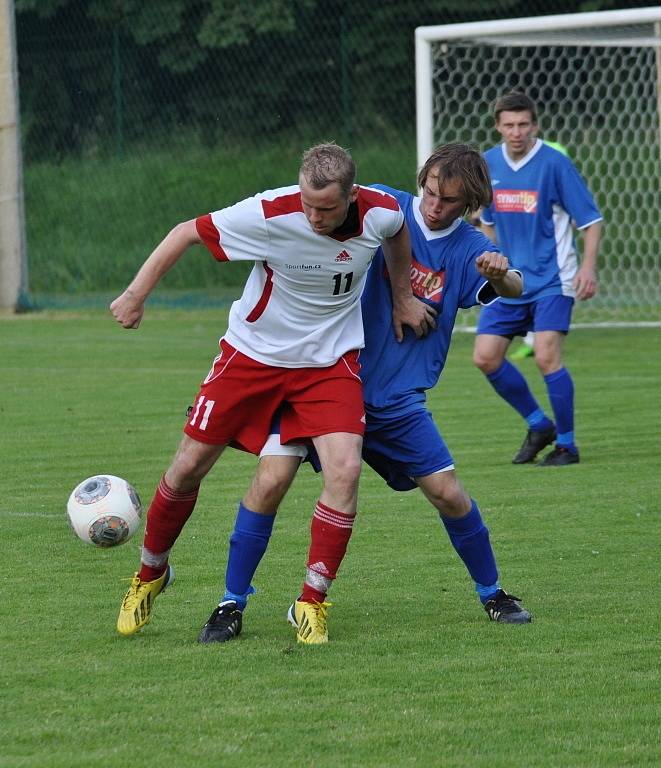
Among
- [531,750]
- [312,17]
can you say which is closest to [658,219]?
[312,17]

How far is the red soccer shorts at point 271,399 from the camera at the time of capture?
15.7 feet

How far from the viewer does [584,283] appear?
28.1 feet

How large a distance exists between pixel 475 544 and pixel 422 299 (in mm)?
827

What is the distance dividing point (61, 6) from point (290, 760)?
23984 mm

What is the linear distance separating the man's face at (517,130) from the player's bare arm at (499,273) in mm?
3767

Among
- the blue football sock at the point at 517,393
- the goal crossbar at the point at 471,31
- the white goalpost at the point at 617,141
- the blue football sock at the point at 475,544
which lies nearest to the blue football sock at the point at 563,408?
the blue football sock at the point at 517,393

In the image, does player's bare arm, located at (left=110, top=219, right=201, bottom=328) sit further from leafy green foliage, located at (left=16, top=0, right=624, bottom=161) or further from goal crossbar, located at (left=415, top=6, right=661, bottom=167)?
leafy green foliage, located at (left=16, top=0, right=624, bottom=161)

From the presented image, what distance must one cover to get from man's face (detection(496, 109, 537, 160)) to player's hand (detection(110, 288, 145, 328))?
435cm

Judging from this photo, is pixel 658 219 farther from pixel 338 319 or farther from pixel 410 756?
pixel 410 756

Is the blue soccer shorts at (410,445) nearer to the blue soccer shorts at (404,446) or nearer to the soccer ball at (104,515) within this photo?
the blue soccer shorts at (404,446)

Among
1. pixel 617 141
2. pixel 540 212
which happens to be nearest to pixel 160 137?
pixel 617 141

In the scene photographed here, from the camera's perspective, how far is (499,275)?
15.8 feet

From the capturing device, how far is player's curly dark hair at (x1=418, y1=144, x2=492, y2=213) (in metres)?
4.81

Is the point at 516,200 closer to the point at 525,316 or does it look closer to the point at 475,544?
the point at 525,316
